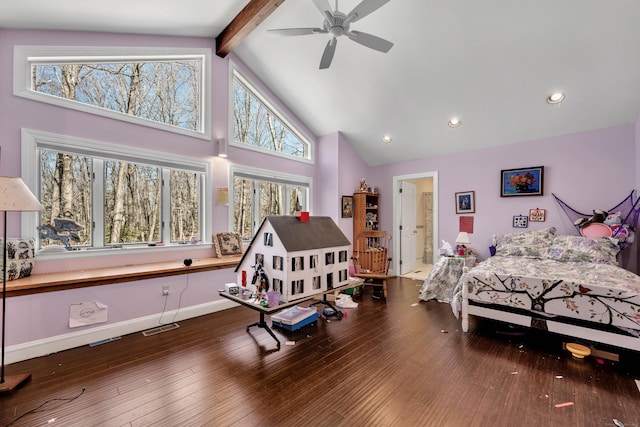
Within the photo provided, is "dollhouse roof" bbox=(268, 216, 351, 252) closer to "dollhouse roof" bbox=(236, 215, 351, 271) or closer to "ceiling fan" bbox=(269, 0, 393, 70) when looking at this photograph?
"dollhouse roof" bbox=(236, 215, 351, 271)

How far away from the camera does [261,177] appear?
191 inches

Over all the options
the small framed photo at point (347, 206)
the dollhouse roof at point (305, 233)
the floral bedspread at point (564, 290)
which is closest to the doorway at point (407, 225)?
the small framed photo at point (347, 206)

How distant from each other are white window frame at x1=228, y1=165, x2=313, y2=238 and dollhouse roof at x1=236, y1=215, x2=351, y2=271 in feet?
5.58

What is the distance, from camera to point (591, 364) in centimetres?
238

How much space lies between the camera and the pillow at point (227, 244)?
13.4ft

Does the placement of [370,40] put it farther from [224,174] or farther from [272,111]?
[272,111]

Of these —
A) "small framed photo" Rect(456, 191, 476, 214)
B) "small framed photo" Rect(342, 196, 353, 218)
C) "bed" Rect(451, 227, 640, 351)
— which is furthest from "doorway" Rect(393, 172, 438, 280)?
"bed" Rect(451, 227, 640, 351)

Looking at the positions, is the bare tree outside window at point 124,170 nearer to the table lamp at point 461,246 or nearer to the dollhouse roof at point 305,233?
the dollhouse roof at point 305,233

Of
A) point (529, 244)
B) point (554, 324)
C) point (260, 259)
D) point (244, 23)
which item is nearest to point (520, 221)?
point (529, 244)

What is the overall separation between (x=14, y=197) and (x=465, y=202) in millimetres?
5835

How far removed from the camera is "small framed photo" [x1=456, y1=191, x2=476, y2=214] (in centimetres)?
500

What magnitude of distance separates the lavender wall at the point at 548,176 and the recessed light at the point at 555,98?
784 millimetres

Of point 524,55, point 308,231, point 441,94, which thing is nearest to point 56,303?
point 308,231

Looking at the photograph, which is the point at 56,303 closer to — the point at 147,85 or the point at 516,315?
the point at 147,85
